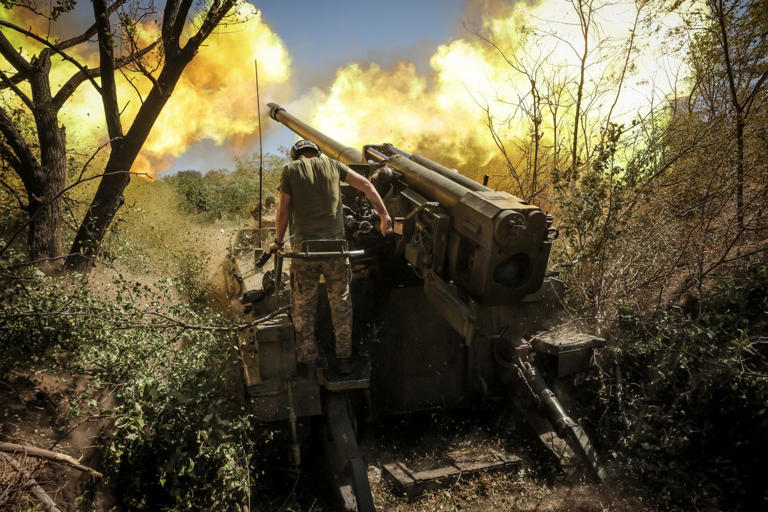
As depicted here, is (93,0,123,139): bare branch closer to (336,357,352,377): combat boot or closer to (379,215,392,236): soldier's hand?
(379,215,392,236): soldier's hand

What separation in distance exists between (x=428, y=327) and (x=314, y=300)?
4.80ft

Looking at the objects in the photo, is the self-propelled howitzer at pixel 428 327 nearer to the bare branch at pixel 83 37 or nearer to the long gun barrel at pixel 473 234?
the long gun barrel at pixel 473 234

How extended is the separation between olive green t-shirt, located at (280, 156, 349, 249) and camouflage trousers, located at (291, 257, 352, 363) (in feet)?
0.92

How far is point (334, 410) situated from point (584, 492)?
245 cm

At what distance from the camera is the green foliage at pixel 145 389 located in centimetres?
436

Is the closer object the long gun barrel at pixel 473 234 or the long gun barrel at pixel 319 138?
the long gun barrel at pixel 473 234

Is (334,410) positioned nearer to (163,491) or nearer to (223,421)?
(223,421)

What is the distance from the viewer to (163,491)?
4473 mm

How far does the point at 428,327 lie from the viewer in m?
5.78

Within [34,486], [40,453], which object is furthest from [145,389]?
[34,486]

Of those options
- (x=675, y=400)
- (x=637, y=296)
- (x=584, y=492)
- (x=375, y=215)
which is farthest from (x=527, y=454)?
(x=375, y=215)

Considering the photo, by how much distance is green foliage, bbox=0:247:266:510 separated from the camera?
14.3 feet

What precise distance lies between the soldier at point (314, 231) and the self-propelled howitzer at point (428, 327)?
160 mm

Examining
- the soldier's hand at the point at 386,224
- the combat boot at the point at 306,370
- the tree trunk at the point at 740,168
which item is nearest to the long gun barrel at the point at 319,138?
the soldier's hand at the point at 386,224
